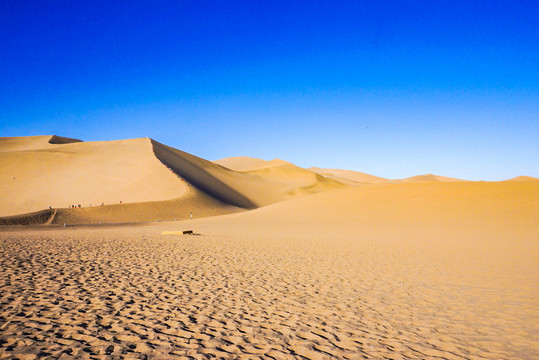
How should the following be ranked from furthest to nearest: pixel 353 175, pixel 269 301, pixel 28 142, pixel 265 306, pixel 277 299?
pixel 353 175
pixel 28 142
pixel 277 299
pixel 269 301
pixel 265 306

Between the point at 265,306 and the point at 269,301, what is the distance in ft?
1.12

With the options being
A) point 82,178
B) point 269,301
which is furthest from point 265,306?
point 82,178

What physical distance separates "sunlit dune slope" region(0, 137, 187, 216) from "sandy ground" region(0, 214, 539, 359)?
1298 inches

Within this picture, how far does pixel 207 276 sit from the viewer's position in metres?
8.73

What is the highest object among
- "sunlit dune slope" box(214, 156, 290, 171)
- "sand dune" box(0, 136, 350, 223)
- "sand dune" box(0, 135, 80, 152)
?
"sunlit dune slope" box(214, 156, 290, 171)

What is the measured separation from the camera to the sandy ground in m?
4.52

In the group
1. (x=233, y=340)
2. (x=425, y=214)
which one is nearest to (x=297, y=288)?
(x=233, y=340)

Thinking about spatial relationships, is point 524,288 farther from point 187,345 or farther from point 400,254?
point 187,345

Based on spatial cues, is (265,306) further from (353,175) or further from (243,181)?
(353,175)

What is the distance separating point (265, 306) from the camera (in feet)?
20.7

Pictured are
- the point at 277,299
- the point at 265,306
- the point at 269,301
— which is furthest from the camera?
the point at 277,299

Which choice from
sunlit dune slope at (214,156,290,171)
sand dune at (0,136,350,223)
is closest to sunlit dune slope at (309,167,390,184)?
sunlit dune slope at (214,156,290,171)

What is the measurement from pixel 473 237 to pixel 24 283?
1944 cm

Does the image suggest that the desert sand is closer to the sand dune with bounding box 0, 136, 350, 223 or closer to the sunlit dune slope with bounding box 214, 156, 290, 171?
the sand dune with bounding box 0, 136, 350, 223
